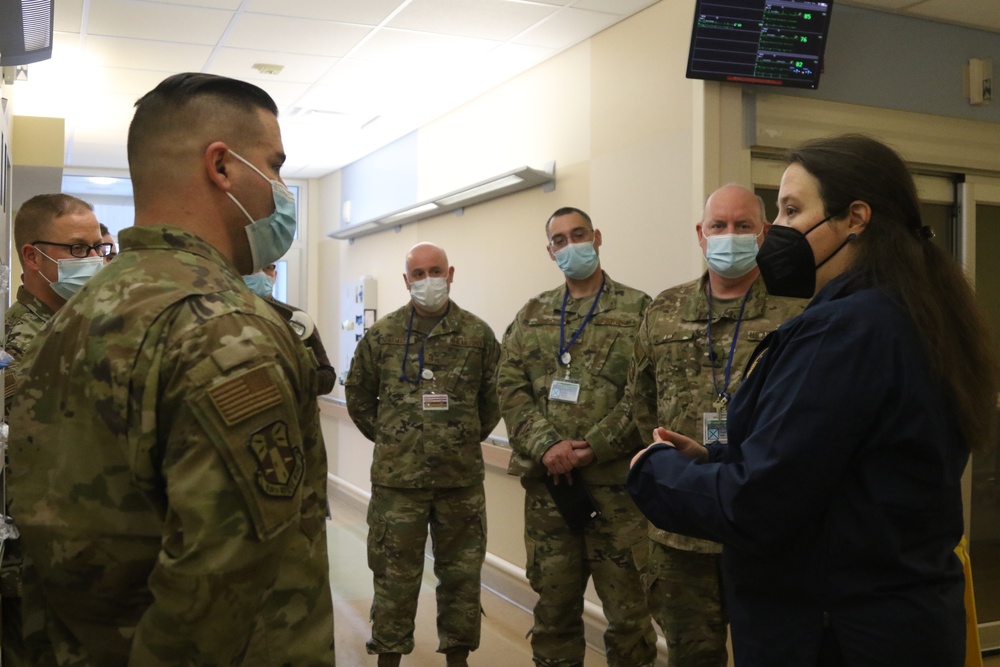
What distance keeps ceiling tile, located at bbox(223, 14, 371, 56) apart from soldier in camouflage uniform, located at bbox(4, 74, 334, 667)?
3297 mm

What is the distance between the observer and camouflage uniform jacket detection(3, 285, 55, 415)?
237 cm

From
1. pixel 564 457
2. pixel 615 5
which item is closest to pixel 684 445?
pixel 564 457

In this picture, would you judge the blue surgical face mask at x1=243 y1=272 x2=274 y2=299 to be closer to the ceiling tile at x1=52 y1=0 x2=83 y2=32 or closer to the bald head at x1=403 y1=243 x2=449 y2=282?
the bald head at x1=403 y1=243 x2=449 y2=282

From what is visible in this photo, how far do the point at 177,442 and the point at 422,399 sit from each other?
276 centimetres

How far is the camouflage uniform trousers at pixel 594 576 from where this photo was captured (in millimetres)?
3225

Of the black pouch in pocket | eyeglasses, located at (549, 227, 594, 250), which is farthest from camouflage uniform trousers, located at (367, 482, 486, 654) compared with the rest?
eyeglasses, located at (549, 227, 594, 250)

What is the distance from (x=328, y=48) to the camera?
15.5ft

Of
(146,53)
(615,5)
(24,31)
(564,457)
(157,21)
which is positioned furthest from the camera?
(146,53)

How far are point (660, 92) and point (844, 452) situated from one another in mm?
2799

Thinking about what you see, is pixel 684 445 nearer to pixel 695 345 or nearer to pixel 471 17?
pixel 695 345

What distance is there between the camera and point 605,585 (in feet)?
10.7

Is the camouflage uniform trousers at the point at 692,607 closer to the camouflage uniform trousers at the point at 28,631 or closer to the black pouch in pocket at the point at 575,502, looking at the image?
the black pouch in pocket at the point at 575,502

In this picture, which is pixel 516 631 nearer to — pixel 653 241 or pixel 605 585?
pixel 605 585

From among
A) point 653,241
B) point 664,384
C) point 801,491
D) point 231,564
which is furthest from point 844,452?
point 653,241
